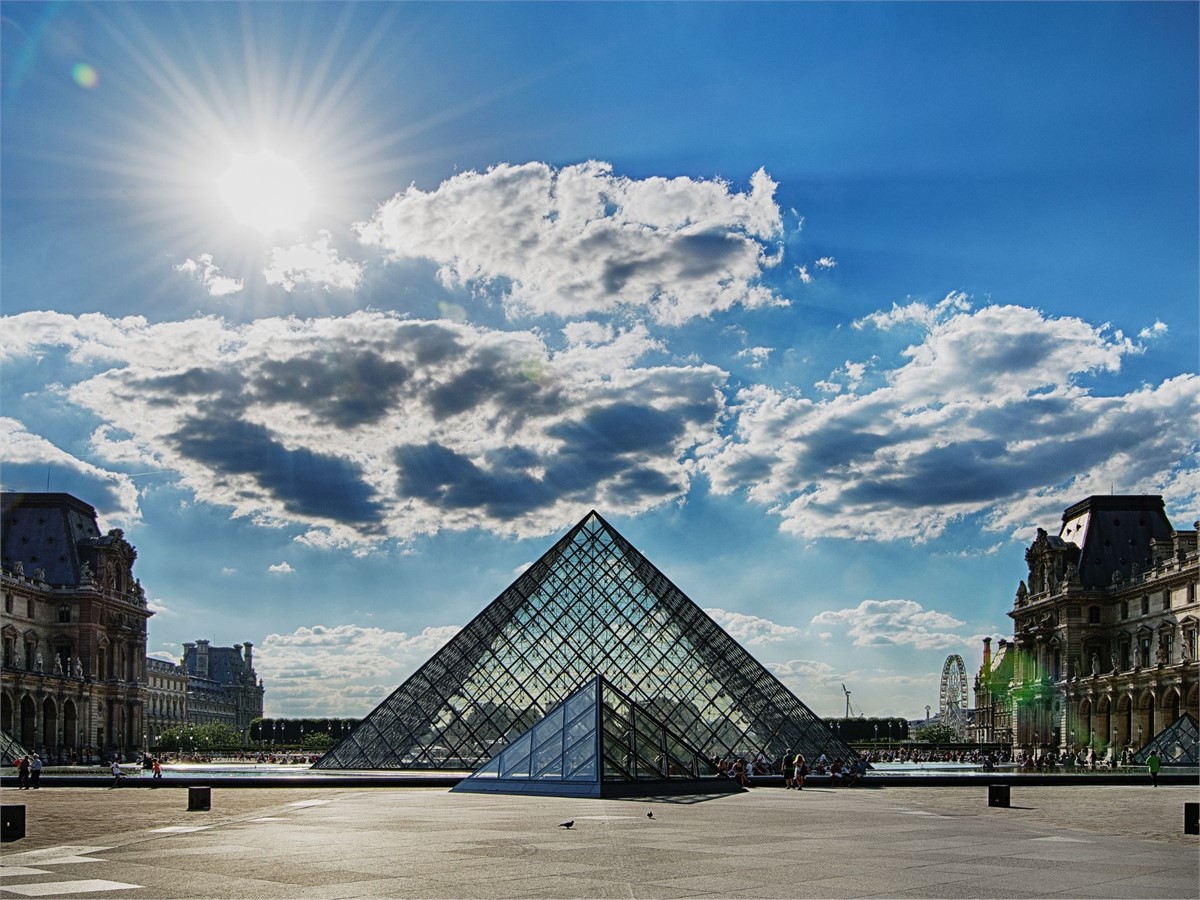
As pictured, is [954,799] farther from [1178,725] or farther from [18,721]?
[18,721]

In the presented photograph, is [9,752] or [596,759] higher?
[596,759]

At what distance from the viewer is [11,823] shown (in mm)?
16781

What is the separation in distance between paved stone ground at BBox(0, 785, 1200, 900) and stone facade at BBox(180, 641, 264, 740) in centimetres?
16631

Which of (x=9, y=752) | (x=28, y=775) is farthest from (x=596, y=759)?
(x=9, y=752)

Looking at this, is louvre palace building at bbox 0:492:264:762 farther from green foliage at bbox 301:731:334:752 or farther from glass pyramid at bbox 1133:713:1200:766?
glass pyramid at bbox 1133:713:1200:766

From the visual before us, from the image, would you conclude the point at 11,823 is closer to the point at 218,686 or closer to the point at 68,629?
the point at 68,629

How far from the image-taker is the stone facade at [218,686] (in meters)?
182

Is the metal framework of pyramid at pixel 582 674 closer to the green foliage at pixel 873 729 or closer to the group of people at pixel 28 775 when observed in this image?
the group of people at pixel 28 775

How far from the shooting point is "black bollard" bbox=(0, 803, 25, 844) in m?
16.7

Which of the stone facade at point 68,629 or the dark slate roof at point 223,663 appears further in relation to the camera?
the dark slate roof at point 223,663

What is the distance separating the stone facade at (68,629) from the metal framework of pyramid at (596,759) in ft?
213

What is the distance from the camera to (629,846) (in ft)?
48.5

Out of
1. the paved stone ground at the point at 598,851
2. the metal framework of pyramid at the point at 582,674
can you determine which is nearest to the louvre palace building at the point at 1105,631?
the metal framework of pyramid at the point at 582,674

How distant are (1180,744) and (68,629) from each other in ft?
230
